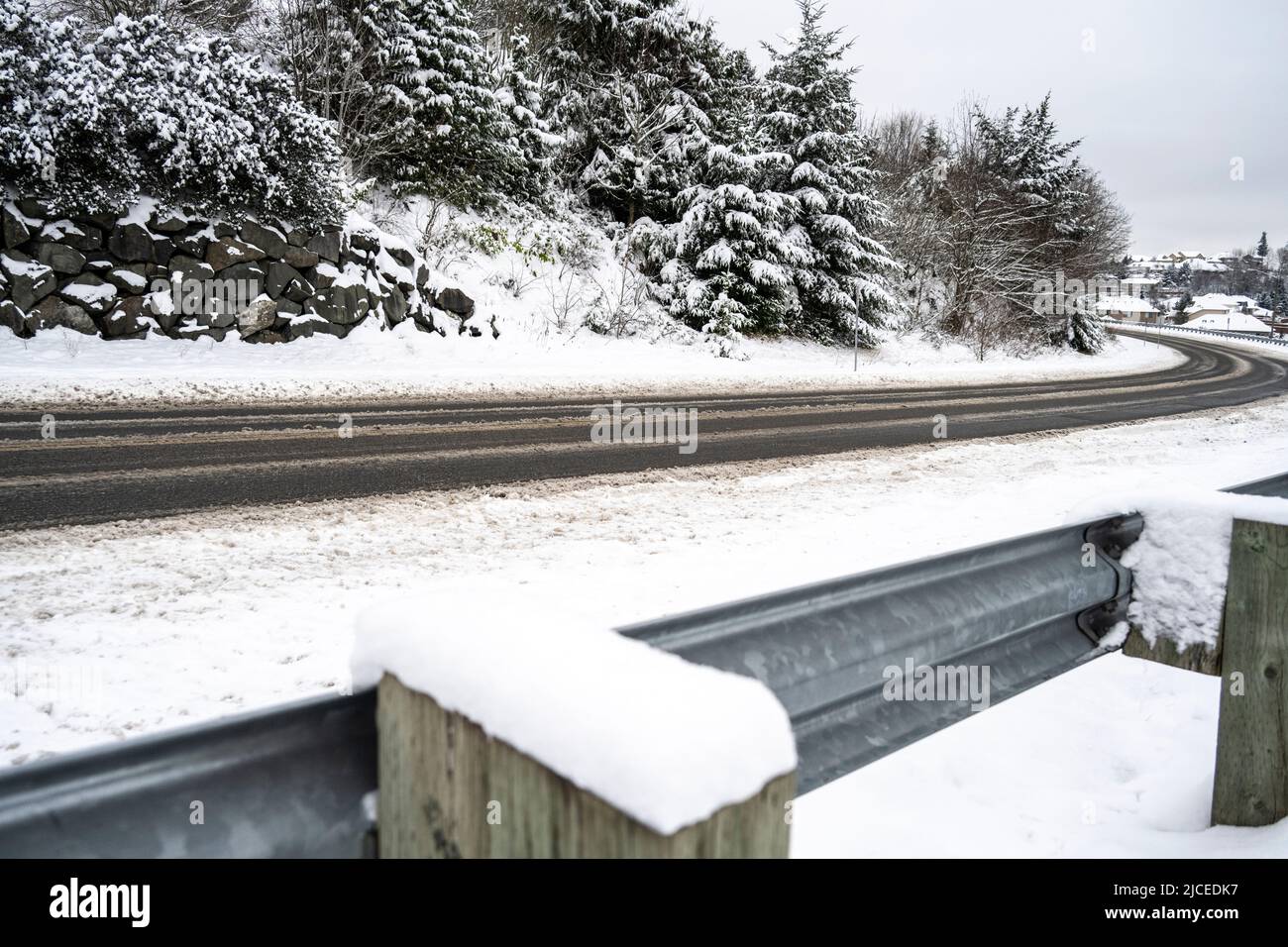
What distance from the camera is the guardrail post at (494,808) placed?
2.50ft

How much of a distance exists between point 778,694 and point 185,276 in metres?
15.5

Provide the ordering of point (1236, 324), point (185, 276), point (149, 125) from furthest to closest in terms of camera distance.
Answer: point (1236, 324) → point (185, 276) → point (149, 125)

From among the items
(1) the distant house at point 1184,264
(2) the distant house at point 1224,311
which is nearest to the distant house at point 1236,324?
(2) the distant house at point 1224,311

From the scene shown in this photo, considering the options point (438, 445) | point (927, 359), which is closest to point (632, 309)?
point (927, 359)

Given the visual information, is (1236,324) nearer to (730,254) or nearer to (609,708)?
(730,254)

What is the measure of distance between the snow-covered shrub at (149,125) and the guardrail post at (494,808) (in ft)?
49.7

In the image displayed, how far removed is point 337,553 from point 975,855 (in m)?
3.80

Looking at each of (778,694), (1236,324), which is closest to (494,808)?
(778,694)

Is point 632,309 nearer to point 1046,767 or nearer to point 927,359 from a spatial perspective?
point 927,359

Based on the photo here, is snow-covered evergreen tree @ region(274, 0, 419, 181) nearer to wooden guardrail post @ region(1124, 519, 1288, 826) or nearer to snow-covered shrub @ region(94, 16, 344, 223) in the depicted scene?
snow-covered shrub @ region(94, 16, 344, 223)

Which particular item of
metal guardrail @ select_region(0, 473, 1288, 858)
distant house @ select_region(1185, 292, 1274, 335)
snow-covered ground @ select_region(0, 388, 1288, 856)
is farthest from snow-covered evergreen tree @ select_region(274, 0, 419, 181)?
distant house @ select_region(1185, 292, 1274, 335)

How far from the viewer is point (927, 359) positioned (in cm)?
2705

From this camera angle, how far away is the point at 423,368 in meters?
15.1

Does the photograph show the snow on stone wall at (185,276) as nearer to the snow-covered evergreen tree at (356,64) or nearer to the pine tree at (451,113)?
the snow-covered evergreen tree at (356,64)
